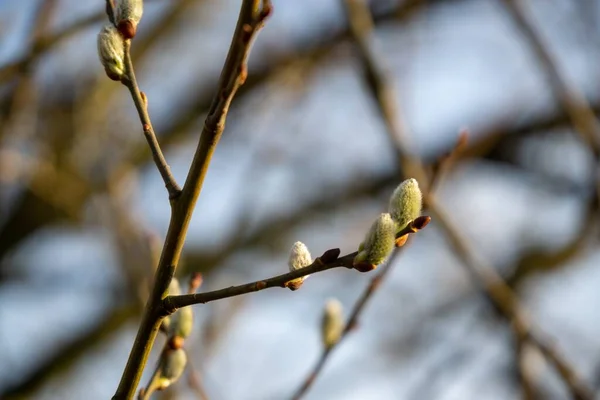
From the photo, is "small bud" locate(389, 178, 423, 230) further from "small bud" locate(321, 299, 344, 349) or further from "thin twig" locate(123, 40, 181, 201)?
"small bud" locate(321, 299, 344, 349)

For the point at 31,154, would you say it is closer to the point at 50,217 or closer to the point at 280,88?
the point at 50,217

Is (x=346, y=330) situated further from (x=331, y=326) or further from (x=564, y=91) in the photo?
(x=564, y=91)

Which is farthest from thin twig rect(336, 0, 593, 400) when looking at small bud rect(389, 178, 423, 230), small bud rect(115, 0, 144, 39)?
small bud rect(115, 0, 144, 39)

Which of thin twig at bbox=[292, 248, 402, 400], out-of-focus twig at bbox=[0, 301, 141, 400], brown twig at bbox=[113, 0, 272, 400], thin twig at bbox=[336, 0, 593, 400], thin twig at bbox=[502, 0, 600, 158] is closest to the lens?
brown twig at bbox=[113, 0, 272, 400]

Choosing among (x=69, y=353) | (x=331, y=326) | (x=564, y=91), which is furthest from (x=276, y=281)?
(x=69, y=353)

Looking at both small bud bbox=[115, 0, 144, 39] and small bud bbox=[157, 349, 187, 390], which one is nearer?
small bud bbox=[115, 0, 144, 39]

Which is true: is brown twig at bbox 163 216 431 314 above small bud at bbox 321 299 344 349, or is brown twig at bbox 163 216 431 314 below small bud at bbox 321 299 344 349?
below

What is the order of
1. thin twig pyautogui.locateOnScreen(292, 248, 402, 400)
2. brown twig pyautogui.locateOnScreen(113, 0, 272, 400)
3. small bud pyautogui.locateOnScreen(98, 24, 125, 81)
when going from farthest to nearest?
thin twig pyautogui.locateOnScreen(292, 248, 402, 400) → small bud pyautogui.locateOnScreen(98, 24, 125, 81) → brown twig pyautogui.locateOnScreen(113, 0, 272, 400)
